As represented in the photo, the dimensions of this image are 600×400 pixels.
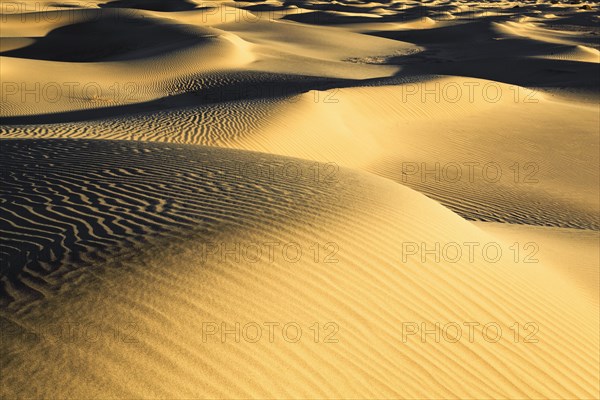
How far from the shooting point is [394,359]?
395 centimetres

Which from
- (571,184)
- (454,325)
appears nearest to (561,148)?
(571,184)

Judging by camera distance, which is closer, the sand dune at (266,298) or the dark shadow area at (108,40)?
the sand dune at (266,298)

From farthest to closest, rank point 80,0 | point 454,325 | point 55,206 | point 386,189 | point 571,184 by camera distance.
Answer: point 80,0, point 571,184, point 386,189, point 55,206, point 454,325

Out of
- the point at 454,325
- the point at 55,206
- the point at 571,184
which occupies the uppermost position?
the point at 55,206

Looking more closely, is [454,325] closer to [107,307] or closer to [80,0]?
[107,307]

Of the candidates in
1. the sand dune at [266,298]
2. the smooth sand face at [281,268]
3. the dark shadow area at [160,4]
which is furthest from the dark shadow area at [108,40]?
the sand dune at [266,298]

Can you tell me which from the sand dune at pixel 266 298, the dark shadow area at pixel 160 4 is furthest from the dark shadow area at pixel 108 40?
the sand dune at pixel 266 298

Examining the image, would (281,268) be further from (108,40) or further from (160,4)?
(160,4)

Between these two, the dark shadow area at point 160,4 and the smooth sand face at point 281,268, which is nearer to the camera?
the smooth sand face at point 281,268

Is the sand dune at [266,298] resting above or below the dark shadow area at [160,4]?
below

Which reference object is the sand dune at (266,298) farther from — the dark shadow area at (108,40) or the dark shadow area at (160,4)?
the dark shadow area at (160,4)

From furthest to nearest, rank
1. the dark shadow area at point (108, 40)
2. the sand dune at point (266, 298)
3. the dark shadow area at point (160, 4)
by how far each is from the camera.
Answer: the dark shadow area at point (160, 4) → the dark shadow area at point (108, 40) → the sand dune at point (266, 298)

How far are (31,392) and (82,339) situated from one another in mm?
420

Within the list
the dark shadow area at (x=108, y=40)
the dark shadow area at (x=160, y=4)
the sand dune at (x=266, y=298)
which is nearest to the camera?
the sand dune at (x=266, y=298)
